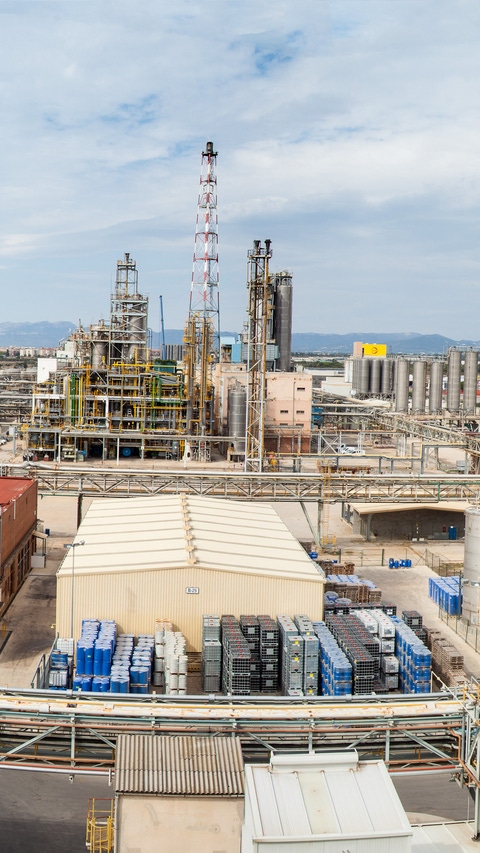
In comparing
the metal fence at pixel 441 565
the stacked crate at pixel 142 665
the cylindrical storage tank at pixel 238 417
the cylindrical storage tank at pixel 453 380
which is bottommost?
the metal fence at pixel 441 565

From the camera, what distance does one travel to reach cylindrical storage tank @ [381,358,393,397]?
115438 mm

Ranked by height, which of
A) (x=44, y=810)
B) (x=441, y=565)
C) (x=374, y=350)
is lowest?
(x=44, y=810)

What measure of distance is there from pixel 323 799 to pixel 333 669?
27.3 feet

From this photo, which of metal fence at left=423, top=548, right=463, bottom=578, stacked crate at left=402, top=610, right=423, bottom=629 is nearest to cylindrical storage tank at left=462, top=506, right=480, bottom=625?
stacked crate at left=402, top=610, right=423, bottom=629

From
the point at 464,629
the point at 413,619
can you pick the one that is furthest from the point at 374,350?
the point at 413,619

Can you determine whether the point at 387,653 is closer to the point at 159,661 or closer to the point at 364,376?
the point at 159,661

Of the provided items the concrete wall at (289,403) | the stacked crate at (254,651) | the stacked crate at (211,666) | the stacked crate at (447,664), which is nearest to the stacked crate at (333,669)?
the stacked crate at (254,651)

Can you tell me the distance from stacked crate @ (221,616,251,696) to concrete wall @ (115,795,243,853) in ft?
23.5

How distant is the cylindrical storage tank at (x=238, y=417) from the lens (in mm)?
67062

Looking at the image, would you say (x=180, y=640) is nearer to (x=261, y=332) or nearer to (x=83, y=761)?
(x=83, y=761)

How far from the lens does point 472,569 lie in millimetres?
30094

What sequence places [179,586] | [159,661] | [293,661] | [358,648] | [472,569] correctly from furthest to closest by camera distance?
[472,569], [179,586], [159,661], [358,648], [293,661]

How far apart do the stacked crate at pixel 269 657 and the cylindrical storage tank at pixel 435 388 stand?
74.8 metres

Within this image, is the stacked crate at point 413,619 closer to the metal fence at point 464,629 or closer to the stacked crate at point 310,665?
the metal fence at point 464,629
